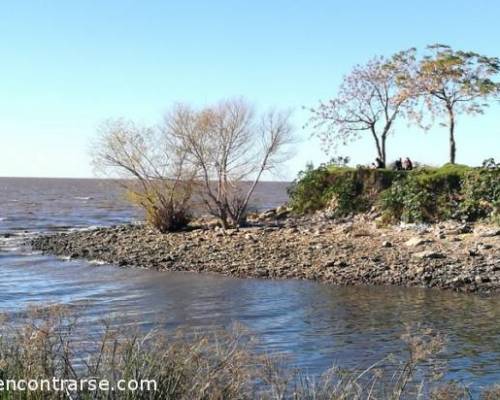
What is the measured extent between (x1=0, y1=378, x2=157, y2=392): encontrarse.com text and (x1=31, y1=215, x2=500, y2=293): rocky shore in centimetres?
1283

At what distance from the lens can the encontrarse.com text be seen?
18.1ft

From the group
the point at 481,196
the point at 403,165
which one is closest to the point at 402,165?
the point at 403,165

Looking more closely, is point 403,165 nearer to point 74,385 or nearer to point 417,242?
point 417,242

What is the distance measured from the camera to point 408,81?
36.1 metres

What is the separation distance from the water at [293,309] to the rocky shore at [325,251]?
0.94 meters

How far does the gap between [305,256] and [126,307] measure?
7462 mm

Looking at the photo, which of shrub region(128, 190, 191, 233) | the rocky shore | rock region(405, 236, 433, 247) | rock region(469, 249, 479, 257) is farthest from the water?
shrub region(128, 190, 191, 233)

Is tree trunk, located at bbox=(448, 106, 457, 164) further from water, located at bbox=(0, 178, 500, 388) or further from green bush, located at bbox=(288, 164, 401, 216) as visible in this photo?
water, located at bbox=(0, 178, 500, 388)

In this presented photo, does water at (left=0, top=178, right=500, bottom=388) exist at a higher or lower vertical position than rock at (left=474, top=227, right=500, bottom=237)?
lower

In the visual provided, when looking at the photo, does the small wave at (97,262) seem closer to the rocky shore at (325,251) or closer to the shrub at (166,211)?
the rocky shore at (325,251)

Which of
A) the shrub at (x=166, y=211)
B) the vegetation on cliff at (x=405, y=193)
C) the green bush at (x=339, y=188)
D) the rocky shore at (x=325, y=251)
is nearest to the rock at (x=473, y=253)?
the rocky shore at (x=325, y=251)

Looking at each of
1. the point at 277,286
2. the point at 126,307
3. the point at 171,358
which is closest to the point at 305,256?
the point at 277,286

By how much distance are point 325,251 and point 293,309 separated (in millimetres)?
7225

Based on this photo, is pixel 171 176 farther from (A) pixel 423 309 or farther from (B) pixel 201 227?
(A) pixel 423 309
